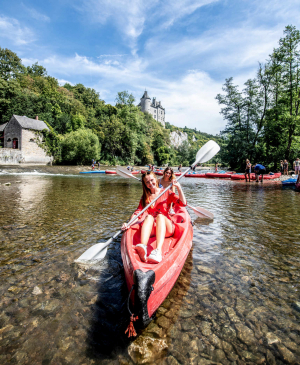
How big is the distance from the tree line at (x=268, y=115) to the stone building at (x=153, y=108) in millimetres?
80103

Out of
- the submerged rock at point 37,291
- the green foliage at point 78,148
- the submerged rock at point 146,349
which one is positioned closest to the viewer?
the submerged rock at point 146,349

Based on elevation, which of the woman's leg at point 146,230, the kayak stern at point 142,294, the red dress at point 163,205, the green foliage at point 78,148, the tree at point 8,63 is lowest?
the kayak stern at point 142,294

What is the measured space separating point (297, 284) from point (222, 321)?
4.57 ft

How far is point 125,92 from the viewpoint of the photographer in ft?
164

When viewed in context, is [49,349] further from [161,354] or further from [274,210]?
[274,210]

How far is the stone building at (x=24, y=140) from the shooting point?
30922 millimetres

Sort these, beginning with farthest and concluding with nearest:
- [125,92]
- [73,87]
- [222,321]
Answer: [73,87] → [125,92] → [222,321]

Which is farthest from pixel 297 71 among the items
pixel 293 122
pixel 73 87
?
pixel 73 87

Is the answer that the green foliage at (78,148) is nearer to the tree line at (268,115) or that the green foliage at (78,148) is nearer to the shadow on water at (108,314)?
the tree line at (268,115)

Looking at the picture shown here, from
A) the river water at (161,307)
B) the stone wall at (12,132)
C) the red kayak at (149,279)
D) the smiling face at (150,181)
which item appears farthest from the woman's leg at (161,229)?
the stone wall at (12,132)

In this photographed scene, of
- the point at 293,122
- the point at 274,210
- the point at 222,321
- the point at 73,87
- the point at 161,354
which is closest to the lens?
the point at 161,354

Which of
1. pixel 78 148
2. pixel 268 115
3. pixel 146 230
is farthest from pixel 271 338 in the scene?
pixel 78 148

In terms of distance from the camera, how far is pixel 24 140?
3122 centimetres

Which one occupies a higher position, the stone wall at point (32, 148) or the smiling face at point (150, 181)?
the stone wall at point (32, 148)
